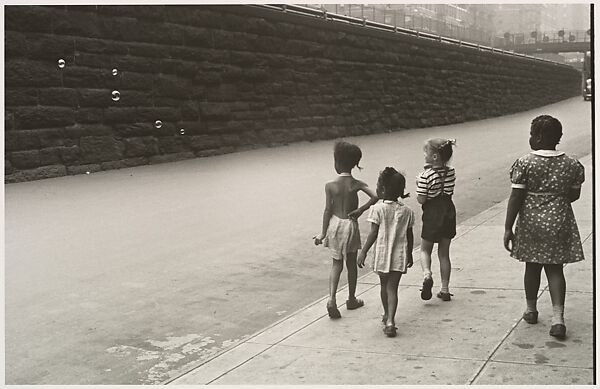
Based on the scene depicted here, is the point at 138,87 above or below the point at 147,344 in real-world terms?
above

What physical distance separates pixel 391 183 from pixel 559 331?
3.99 ft

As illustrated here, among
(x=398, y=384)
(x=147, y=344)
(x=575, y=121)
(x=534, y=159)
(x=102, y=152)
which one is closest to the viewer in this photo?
(x=398, y=384)

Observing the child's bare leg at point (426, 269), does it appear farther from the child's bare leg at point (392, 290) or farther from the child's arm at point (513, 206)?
the child's arm at point (513, 206)

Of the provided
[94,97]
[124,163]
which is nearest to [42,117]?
[94,97]

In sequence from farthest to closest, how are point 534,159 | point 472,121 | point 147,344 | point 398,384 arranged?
point 472,121 → point 147,344 → point 534,159 → point 398,384

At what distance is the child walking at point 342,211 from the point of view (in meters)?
4.39

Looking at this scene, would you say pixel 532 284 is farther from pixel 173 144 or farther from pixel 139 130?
pixel 173 144

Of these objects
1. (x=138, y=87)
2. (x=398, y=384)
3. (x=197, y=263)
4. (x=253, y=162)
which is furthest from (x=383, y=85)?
(x=398, y=384)

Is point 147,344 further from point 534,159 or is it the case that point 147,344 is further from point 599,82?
point 599,82

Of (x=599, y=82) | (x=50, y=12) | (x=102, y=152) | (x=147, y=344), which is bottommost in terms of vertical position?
(x=147, y=344)

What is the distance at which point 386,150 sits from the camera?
11180mm

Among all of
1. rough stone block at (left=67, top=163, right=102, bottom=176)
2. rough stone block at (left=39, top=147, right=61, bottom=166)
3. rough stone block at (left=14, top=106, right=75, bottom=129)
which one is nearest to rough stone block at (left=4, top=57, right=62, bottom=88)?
rough stone block at (left=14, top=106, right=75, bottom=129)

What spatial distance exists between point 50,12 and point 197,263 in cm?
404

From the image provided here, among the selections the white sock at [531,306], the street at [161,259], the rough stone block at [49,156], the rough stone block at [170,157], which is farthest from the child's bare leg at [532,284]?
the rough stone block at [170,157]
